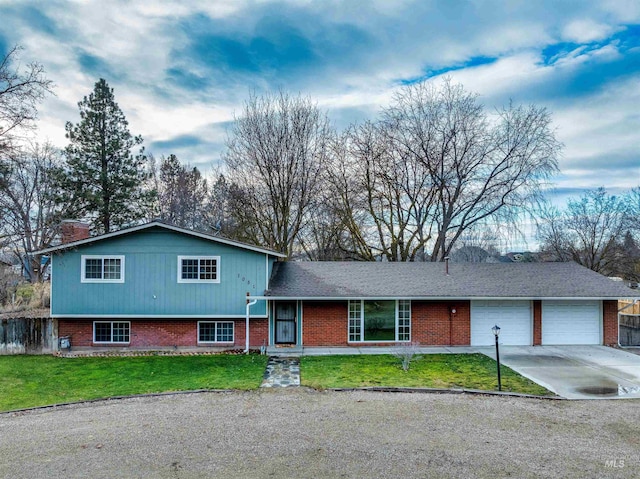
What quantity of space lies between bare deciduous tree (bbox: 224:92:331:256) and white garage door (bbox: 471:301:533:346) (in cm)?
1256

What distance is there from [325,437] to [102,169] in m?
28.2

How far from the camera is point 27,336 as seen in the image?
46.8 feet

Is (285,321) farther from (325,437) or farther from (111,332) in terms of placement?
(325,437)

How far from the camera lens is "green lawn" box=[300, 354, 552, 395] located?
9.95 meters

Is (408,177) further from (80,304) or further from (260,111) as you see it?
(80,304)

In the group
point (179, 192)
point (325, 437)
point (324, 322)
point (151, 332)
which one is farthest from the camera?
point (179, 192)

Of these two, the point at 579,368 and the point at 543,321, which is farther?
the point at 543,321

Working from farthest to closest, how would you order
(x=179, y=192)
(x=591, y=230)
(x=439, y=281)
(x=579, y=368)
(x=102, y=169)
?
(x=179, y=192) → (x=591, y=230) → (x=102, y=169) → (x=439, y=281) → (x=579, y=368)

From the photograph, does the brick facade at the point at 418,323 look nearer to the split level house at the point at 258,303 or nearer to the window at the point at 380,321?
the split level house at the point at 258,303

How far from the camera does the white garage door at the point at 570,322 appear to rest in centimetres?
1507

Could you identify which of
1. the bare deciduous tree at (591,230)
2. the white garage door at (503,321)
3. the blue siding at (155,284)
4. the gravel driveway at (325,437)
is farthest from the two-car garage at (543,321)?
the bare deciduous tree at (591,230)

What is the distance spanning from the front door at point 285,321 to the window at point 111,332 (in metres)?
5.39

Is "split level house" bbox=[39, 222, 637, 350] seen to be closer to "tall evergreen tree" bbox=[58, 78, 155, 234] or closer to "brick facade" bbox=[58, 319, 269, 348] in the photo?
"brick facade" bbox=[58, 319, 269, 348]

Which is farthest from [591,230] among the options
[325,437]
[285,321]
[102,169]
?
[102,169]
